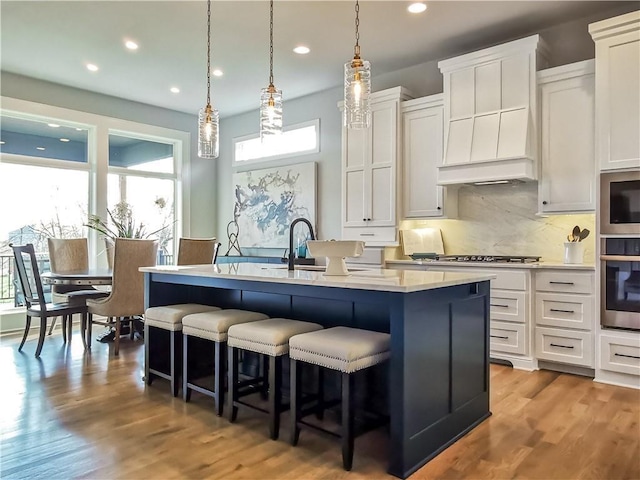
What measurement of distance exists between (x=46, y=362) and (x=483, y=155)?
4.40m

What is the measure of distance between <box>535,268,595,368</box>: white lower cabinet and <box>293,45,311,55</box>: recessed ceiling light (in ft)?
10.4

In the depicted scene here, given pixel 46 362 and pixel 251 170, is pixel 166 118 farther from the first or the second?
pixel 46 362

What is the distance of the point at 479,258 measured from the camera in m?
4.43

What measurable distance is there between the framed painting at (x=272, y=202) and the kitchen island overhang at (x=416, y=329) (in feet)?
10.7

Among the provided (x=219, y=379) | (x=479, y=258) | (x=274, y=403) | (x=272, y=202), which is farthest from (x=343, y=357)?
(x=272, y=202)

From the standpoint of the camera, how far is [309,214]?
6234mm

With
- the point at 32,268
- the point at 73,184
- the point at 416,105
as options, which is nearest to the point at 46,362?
the point at 32,268

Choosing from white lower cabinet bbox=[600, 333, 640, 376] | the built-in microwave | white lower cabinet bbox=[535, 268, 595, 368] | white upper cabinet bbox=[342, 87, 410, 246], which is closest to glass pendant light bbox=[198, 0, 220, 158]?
white upper cabinet bbox=[342, 87, 410, 246]

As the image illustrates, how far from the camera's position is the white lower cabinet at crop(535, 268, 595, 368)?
3701 millimetres

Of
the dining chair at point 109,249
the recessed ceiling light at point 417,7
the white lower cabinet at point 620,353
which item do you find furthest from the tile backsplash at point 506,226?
the dining chair at point 109,249

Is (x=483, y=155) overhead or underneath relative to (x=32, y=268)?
overhead

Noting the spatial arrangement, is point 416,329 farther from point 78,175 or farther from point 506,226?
point 78,175

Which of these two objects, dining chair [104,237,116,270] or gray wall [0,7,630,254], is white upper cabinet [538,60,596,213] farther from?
dining chair [104,237,116,270]

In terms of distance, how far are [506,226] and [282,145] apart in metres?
3.42
